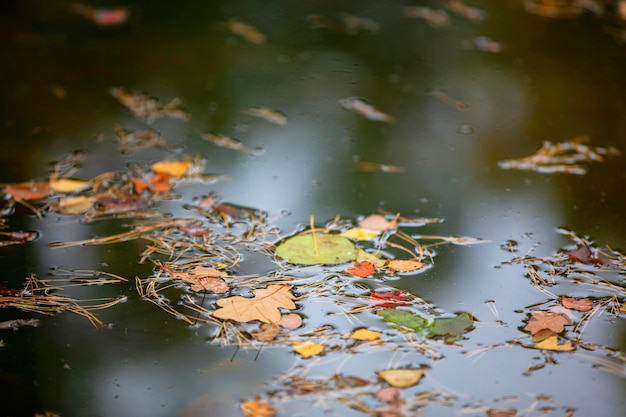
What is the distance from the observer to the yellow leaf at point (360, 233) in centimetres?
176

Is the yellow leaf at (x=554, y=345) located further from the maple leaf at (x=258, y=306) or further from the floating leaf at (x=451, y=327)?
the maple leaf at (x=258, y=306)

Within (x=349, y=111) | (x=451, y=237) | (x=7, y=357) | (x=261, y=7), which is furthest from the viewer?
(x=261, y=7)

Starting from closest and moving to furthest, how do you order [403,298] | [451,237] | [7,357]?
[7,357] < [403,298] < [451,237]

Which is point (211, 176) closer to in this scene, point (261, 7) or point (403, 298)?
point (403, 298)

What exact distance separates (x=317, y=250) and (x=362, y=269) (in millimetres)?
→ 137

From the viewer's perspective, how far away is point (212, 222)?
1825 mm

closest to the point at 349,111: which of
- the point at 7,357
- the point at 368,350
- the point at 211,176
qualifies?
the point at 211,176

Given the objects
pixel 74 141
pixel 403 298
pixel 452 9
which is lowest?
pixel 74 141

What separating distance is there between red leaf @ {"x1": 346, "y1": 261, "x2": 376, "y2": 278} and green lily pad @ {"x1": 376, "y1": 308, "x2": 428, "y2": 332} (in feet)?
0.47

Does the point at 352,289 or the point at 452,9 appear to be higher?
the point at 452,9

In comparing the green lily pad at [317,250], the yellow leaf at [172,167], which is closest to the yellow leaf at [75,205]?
the yellow leaf at [172,167]

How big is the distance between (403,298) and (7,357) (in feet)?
2.74

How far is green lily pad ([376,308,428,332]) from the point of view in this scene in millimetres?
1430

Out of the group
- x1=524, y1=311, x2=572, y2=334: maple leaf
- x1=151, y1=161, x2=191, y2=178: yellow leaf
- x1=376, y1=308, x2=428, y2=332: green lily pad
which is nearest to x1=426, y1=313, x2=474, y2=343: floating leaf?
x1=376, y1=308, x2=428, y2=332: green lily pad
